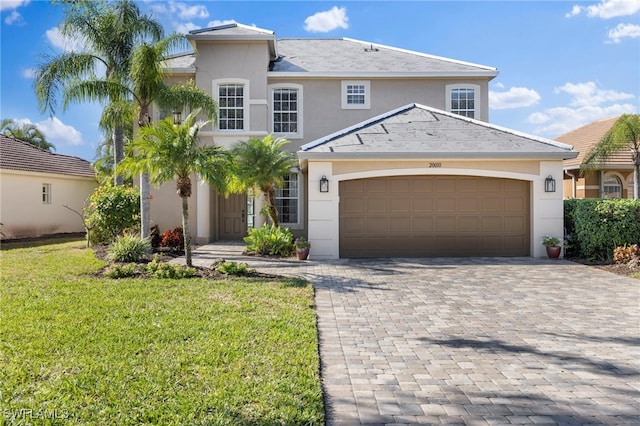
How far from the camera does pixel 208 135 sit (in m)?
17.3

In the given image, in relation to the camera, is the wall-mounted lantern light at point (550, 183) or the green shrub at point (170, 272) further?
the wall-mounted lantern light at point (550, 183)

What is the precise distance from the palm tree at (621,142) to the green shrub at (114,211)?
17.8m

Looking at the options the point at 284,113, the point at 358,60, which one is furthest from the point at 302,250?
the point at 358,60

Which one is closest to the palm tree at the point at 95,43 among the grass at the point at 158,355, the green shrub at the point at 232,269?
the green shrub at the point at 232,269

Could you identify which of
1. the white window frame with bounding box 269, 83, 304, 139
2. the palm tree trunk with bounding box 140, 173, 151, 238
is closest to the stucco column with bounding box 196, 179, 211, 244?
the palm tree trunk with bounding box 140, 173, 151, 238

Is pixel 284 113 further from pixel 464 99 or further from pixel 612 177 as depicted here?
pixel 612 177

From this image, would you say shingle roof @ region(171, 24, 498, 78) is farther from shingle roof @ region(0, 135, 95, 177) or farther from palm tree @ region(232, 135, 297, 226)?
shingle roof @ region(0, 135, 95, 177)

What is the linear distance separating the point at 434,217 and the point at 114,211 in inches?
405

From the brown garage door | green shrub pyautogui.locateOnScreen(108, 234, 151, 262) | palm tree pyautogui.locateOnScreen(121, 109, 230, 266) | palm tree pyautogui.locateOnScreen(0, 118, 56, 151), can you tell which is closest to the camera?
palm tree pyautogui.locateOnScreen(121, 109, 230, 266)

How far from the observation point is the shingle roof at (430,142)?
13.2 meters

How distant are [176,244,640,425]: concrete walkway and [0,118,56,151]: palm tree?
26.9m

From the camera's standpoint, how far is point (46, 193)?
21.1 metres

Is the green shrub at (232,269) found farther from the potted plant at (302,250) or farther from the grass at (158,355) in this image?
the potted plant at (302,250)

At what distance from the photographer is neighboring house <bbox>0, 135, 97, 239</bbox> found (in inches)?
744
